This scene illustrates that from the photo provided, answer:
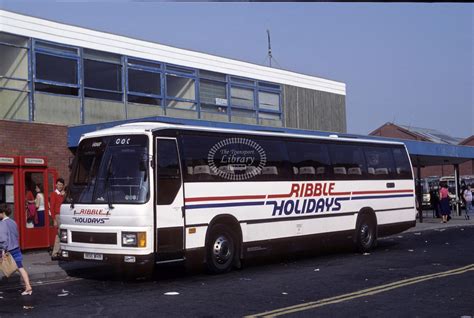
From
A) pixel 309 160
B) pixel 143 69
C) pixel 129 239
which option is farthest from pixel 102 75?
pixel 129 239

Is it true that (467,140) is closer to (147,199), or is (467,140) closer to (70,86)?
(70,86)

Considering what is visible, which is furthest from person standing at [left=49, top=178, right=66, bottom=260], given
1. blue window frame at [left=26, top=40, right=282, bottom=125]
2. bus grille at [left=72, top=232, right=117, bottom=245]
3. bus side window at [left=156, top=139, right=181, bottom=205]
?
blue window frame at [left=26, top=40, right=282, bottom=125]

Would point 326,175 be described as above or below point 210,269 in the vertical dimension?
above

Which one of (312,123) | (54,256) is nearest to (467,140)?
(312,123)

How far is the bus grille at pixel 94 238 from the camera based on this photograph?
10.9 metres

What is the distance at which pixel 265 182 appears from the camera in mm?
13523

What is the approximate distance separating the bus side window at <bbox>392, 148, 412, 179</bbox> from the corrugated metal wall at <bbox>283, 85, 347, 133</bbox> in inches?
400

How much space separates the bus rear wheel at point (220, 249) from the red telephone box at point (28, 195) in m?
6.16

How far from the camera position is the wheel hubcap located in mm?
12148

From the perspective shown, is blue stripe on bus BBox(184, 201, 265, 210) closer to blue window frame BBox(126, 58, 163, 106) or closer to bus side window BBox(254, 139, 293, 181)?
bus side window BBox(254, 139, 293, 181)

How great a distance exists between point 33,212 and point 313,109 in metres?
16.9

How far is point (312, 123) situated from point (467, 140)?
4577 centimetres

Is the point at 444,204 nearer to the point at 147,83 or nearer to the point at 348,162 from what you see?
the point at 348,162

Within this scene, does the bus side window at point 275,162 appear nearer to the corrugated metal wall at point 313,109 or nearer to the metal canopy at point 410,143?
the metal canopy at point 410,143
